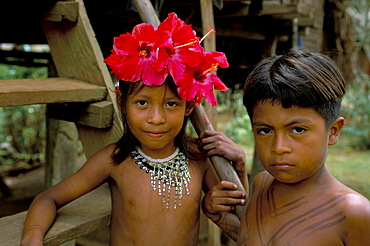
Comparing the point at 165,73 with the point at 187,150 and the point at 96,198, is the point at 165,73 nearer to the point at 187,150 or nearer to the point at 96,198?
the point at 187,150

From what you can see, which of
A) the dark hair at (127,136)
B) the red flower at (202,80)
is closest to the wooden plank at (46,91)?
the dark hair at (127,136)

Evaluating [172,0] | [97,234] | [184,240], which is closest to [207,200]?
[184,240]

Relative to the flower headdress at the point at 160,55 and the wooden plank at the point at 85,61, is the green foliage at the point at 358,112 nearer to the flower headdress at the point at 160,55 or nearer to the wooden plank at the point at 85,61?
the wooden plank at the point at 85,61

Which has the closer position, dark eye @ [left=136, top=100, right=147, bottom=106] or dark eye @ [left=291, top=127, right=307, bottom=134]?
dark eye @ [left=291, top=127, right=307, bottom=134]

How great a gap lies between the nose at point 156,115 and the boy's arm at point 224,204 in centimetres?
38

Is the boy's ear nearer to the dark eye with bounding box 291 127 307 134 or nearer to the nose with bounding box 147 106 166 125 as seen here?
the dark eye with bounding box 291 127 307 134

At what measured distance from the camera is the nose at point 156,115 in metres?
1.57

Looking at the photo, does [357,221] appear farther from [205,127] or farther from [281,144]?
[205,127]

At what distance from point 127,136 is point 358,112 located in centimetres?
897

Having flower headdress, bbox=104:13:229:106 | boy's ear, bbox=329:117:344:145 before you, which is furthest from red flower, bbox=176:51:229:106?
boy's ear, bbox=329:117:344:145

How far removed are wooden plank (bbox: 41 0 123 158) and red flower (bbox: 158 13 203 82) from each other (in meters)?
0.46

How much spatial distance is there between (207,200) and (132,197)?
334mm

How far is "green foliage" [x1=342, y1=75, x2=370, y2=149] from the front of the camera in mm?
9016

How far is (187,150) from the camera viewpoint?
186 centimetres
